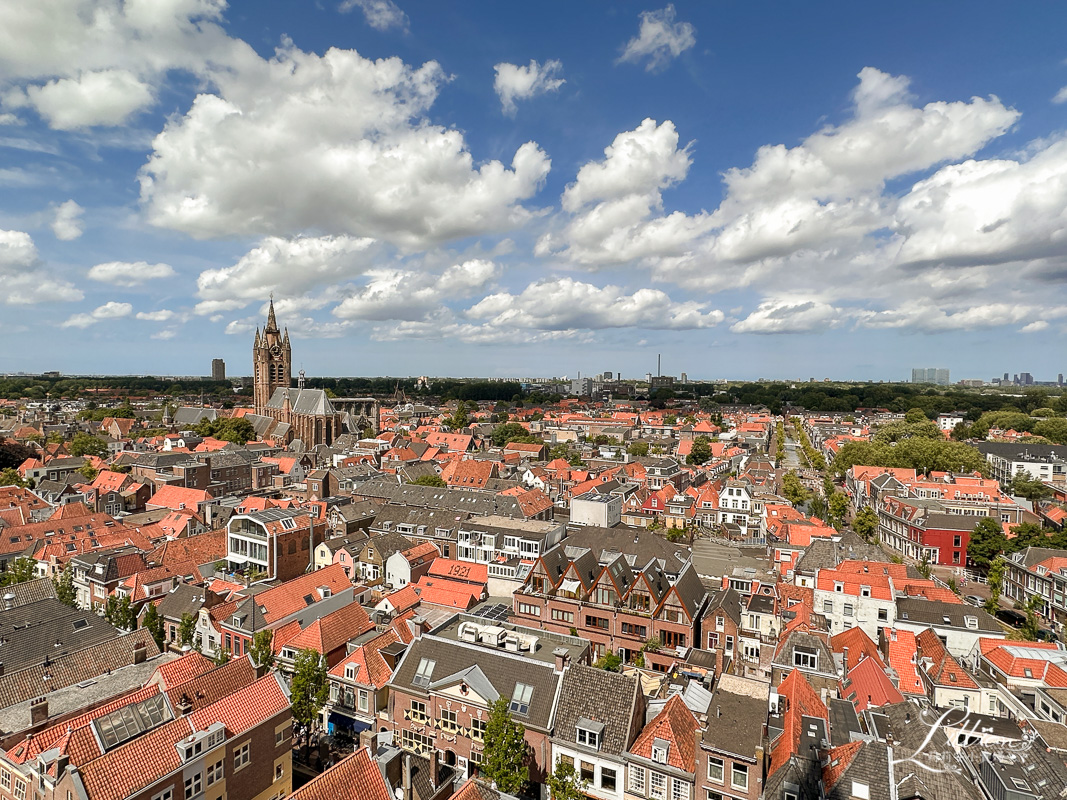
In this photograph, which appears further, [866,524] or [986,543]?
[866,524]

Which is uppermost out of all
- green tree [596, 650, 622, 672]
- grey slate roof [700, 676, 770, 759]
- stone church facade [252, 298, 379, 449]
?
stone church facade [252, 298, 379, 449]

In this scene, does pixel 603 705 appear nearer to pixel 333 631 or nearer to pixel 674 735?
pixel 674 735

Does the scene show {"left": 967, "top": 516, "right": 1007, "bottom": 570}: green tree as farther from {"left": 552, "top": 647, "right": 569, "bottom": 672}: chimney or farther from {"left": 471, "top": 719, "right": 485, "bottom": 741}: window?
{"left": 471, "top": 719, "right": 485, "bottom": 741}: window

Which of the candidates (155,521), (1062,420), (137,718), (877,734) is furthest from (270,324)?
(1062,420)

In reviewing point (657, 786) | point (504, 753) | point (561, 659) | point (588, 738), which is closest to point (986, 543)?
point (657, 786)

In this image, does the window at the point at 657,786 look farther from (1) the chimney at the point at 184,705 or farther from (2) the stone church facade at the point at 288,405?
(2) the stone church facade at the point at 288,405

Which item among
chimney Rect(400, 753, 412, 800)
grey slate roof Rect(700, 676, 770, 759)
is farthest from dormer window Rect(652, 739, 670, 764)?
chimney Rect(400, 753, 412, 800)

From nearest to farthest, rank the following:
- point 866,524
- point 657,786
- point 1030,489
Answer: point 657,786 → point 866,524 → point 1030,489
